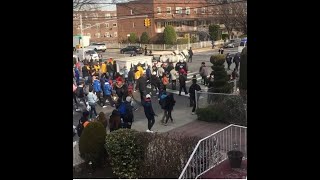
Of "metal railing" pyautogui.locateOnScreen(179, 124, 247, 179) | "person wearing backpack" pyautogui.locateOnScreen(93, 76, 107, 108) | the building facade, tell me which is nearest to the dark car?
the building facade

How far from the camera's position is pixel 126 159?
22.5ft

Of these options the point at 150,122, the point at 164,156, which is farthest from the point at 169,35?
the point at 164,156

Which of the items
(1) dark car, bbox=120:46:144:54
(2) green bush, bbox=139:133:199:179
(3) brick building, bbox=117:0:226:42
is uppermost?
(3) brick building, bbox=117:0:226:42

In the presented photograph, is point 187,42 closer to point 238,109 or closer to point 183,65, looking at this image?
point 183,65

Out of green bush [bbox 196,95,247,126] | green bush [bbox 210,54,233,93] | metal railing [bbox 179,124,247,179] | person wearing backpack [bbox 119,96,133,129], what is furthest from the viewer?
green bush [bbox 210,54,233,93]

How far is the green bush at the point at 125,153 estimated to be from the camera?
6.82 metres

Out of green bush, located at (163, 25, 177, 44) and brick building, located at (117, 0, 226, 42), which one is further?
green bush, located at (163, 25, 177, 44)

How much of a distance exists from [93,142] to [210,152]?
2223 millimetres

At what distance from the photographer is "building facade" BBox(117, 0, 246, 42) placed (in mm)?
19938

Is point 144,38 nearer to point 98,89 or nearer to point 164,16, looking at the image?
point 164,16

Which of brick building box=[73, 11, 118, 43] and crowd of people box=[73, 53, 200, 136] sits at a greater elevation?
brick building box=[73, 11, 118, 43]

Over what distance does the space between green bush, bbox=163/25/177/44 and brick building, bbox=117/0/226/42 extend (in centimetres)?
25

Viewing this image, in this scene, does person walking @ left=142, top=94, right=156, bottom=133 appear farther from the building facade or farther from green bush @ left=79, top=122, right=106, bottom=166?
the building facade
